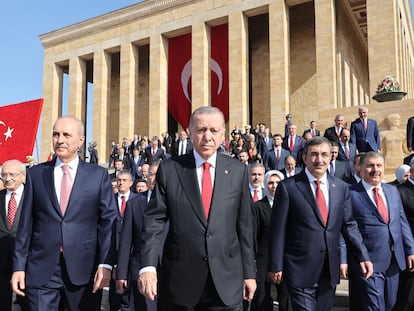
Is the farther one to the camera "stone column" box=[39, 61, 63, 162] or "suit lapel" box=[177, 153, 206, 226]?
"stone column" box=[39, 61, 63, 162]

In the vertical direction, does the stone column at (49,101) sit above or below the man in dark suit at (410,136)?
above

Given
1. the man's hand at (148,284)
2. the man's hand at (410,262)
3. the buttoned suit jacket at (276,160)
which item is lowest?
the man's hand at (410,262)

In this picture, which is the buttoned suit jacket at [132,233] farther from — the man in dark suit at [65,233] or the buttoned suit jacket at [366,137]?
the buttoned suit jacket at [366,137]

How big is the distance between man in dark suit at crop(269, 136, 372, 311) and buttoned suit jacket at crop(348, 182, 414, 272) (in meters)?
0.36

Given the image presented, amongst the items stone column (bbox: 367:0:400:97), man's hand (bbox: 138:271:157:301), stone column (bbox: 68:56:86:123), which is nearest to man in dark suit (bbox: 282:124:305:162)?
man's hand (bbox: 138:271:157:301)

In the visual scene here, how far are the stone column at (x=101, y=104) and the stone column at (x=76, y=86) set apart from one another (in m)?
1.65

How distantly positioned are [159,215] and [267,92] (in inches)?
910

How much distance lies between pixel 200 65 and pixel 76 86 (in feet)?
33.7

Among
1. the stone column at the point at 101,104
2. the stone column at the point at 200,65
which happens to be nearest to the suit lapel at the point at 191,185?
the stone column at the point at 200,65

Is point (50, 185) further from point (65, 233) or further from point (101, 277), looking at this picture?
point (101, 277)

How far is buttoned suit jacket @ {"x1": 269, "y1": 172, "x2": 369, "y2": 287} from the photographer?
3355mm

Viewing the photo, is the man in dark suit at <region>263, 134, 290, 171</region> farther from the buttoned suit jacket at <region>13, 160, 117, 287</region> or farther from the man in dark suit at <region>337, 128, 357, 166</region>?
the buttoned suit jacket at <region>13, 160, 117, 287</region>

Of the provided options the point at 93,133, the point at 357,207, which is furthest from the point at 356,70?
the point at 357,207

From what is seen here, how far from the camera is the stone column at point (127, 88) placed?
27.4 meters
